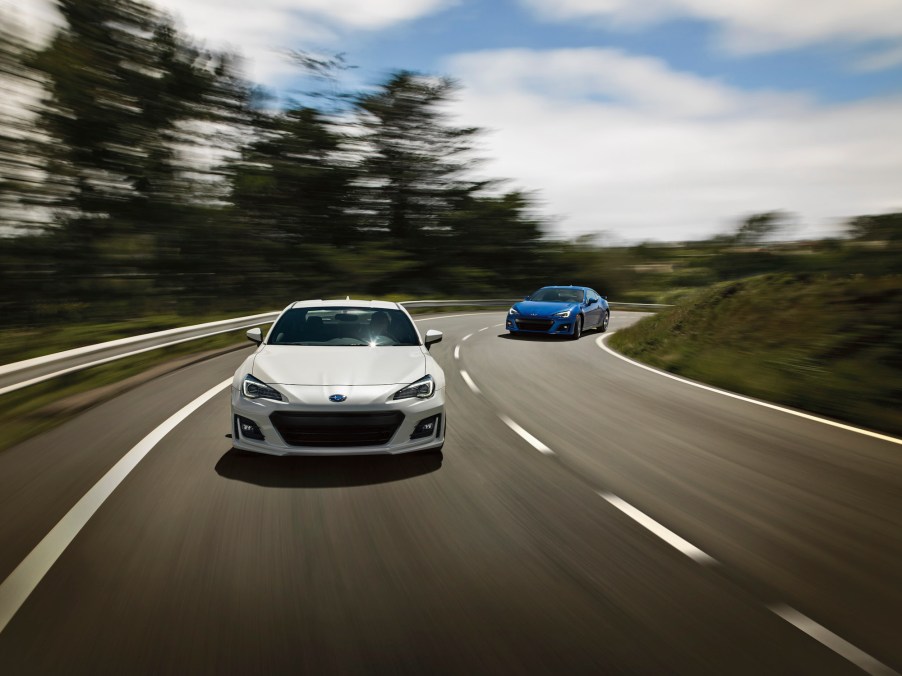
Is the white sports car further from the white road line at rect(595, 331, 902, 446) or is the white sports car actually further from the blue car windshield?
the blue car windshield

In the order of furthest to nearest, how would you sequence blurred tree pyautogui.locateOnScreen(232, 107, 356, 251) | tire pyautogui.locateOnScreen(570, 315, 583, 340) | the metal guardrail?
blurred tree pyautogui.locateOnScreen(232, 107, 356, 251)
tire pyautogui.locateOnScreen(570, 315, 583, 340)
the metal guardrail

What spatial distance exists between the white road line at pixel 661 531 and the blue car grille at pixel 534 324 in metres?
14.3

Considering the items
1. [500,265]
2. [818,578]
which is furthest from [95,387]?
[500,265]

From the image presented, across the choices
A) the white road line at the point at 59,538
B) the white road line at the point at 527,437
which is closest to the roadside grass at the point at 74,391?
the white road line at the point at 59,538

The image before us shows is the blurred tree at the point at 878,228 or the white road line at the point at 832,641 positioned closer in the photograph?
the white road line at the point at 832,641

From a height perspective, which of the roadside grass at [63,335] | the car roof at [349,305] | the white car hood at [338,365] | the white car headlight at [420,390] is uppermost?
the car roof at [349,305]

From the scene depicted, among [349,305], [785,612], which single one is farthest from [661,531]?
[349,305]

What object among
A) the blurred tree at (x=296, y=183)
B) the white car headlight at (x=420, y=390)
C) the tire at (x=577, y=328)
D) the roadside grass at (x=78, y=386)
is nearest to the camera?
the white car headlight at (x=420, y=390)

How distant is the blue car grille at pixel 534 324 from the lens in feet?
63.8

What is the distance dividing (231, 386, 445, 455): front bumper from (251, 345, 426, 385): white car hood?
18 centimetres

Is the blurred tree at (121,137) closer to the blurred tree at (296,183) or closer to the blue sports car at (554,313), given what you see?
the blurred tree at (296,183)

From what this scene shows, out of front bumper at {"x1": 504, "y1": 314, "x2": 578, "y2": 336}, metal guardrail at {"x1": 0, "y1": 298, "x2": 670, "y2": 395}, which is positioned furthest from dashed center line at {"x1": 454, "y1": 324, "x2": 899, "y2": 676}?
front bumper at {"x1": 504, "y1": 314, "x2": 578, "y2": 336}

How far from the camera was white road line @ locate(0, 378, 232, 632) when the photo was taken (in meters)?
3.34

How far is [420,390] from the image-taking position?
5934mm
